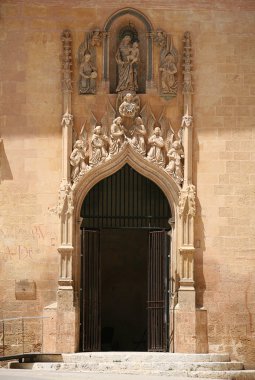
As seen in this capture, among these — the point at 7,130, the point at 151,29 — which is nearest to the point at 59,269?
the point at 7,130

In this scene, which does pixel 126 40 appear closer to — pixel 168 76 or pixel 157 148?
pixel 168 76

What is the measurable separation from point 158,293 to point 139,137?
3295 mm

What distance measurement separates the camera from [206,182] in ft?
84.5

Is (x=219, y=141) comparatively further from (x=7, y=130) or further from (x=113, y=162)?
(x=7, y=130)

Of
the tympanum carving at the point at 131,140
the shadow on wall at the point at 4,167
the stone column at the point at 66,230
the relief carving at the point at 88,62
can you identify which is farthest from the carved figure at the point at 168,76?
the shadow on wall at the point at 4,167

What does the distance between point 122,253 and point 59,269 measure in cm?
676

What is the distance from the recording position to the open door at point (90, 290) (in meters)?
25.7

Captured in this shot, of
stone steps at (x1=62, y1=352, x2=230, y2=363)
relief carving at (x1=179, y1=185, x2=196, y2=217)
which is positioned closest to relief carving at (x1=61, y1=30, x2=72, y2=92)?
relief carving at (x1=179, y1=185, x2=196, y2=217)

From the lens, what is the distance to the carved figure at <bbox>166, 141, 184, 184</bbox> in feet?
84.3

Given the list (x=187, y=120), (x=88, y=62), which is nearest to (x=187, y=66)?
(x=187, y=120)

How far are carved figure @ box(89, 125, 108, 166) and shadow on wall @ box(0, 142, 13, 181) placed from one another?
5.75 feet

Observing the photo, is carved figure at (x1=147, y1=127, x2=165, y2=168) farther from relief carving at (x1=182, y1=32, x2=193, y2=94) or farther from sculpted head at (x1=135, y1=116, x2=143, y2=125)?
relief carving at (x1=182, y1=32, x2=193, y2=94)

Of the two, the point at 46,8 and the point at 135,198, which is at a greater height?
the point at 46,8

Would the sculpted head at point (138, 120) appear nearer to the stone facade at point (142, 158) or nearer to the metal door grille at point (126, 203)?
the stone facade at point (142, 158)
